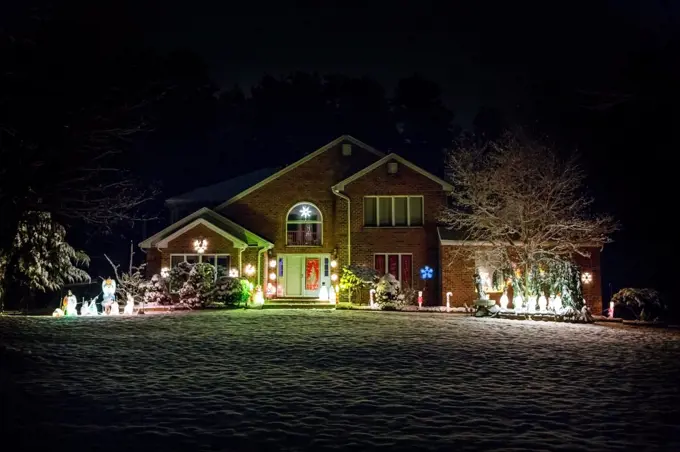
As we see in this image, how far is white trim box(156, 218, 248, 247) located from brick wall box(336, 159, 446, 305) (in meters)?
4.83

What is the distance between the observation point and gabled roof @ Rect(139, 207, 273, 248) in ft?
91.6

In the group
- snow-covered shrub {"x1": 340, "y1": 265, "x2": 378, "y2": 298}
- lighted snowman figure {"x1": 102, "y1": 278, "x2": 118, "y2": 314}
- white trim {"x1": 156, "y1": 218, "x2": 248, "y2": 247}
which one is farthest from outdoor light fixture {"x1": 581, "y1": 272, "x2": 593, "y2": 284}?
lighted snowman figure {"x1": 102, "y1": 278, "x2": 118, "y2": 314}

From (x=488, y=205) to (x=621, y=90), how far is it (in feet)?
51.0

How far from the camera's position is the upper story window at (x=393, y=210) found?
2911cm

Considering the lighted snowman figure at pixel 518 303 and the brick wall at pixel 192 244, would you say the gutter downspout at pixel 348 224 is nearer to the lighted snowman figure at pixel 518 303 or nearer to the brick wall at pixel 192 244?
the brick wall at pixel 192 244

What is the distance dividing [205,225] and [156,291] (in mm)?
4000

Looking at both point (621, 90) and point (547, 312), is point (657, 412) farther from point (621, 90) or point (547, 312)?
point (547, 312)

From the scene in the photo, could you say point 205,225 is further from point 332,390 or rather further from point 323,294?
point 332,390

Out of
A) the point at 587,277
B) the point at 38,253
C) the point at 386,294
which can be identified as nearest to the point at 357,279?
the point at 386,294

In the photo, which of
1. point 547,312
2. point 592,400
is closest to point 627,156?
point 547,312

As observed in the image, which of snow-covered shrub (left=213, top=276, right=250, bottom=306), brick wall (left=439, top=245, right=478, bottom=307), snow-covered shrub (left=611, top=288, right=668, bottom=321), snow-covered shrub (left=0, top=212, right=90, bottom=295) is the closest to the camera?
snow-covered shrub (left=611, top=288, right=668, bottom=321)

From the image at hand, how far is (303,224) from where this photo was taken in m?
30.2

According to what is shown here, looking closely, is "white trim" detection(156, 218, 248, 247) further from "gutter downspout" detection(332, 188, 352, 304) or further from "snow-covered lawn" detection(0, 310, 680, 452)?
"snow-covered lawn" detection(0, 310, 680, 452)

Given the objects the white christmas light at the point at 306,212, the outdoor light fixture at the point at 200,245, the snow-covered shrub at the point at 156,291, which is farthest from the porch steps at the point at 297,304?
the white christmas light at the point at 306,212
